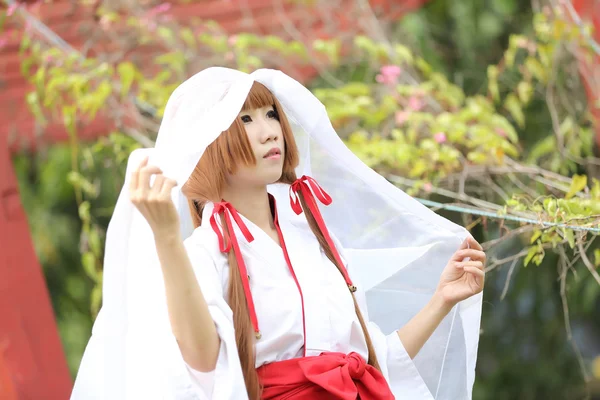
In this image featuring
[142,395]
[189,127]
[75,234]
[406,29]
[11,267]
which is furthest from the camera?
[406,29]

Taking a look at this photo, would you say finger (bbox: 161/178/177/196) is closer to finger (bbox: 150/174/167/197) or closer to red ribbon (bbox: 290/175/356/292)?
finger (bbox: 150/174/167/197)

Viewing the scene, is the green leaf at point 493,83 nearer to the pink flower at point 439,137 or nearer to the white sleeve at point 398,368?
the pink flower at point 439,137

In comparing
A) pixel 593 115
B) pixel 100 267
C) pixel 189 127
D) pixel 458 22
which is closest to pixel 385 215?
pixel 189 127

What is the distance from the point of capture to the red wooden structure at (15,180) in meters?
2.61

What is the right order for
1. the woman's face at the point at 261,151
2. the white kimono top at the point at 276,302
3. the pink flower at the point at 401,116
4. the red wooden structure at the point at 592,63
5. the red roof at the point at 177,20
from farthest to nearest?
the red roof at the point at 177,20 < the pink flower at the point at 401,116 < the red wooden structure at the point at 592,63 < the woman's face at the point at 261,151 < the white kimono top at the point at 276,302

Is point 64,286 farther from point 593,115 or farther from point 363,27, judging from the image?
point 593,115

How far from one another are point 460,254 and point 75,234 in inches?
86.2

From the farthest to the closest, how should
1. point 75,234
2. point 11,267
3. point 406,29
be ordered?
point 406,29
point 75,234
point 11,267

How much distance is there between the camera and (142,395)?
1.26 m

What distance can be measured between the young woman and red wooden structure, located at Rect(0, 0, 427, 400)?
132 cm

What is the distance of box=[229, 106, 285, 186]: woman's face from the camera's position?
4.60 feet

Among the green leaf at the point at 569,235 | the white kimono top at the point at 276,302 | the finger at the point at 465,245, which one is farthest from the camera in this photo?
the green leaf at the point at 569,235

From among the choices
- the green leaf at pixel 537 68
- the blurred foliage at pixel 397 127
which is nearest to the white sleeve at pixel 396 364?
the blurred foliage at pixel 397 127

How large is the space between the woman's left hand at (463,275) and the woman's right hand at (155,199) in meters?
0.55
